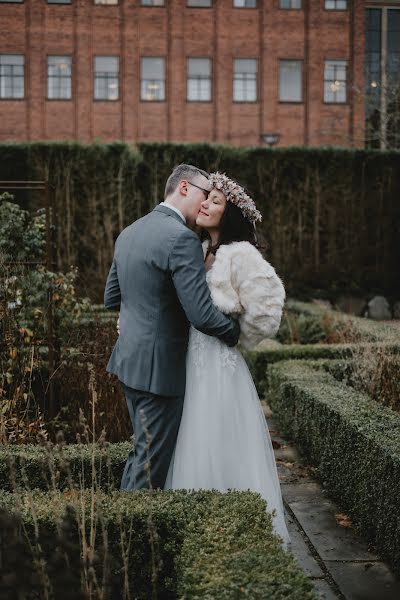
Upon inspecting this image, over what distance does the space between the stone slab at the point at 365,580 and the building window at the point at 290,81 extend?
1117 inches

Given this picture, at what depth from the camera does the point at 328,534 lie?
14.8 ft

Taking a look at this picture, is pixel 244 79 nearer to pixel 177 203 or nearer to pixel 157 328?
pixel 177 203

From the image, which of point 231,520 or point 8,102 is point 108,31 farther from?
point 231,520

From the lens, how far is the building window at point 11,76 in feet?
94.8

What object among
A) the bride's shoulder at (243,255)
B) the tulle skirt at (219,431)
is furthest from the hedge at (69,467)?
the bride's shoulder at (243,255)

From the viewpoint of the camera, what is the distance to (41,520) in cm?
301

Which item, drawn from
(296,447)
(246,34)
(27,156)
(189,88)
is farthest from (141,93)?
(296,447)

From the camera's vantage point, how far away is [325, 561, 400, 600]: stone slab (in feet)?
11.7

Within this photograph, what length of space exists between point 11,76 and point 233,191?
2799 cm

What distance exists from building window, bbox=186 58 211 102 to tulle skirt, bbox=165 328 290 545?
89.6 feet

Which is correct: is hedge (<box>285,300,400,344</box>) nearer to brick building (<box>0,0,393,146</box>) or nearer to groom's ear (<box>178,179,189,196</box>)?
groom's ear (<box>178,179,189,196</box>)

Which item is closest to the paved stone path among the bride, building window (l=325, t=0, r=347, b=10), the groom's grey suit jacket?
the bride

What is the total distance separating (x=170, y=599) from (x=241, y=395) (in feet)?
3.53

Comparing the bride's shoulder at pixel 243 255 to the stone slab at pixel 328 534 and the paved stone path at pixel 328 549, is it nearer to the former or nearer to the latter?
the paved stone path at pixel 328 549
